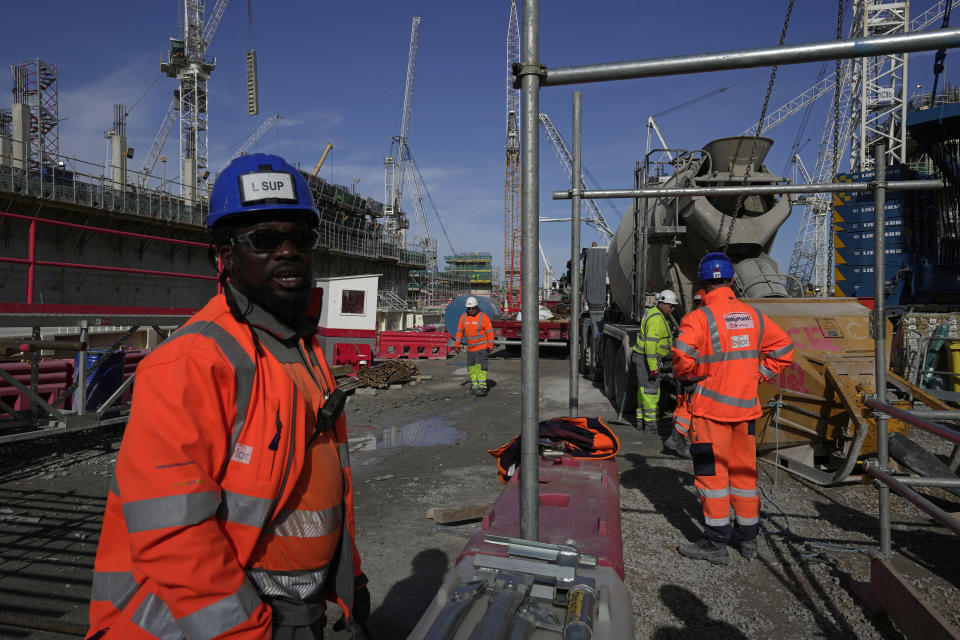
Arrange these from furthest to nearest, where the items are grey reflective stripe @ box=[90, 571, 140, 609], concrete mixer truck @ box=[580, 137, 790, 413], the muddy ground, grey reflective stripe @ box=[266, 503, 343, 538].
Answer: concrete mixer truck @ box=[580, 137, 790, 413]
the muddy ground
grey reflective stripe @ box=[266, 503, 343, 538]
grey reflective stripe @ box=[90, 571, 140, 609]

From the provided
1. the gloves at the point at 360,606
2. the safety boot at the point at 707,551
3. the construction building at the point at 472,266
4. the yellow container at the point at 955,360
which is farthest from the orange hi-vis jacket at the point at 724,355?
the construction building at the point at 472,266

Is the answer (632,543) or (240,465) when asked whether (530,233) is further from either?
(632,543)

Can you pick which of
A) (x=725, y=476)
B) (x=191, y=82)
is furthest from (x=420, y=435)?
(x=191, y=82)

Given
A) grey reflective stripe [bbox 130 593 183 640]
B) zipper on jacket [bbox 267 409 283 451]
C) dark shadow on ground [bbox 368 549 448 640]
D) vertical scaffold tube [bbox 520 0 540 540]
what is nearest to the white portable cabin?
dark shadow on ground [bbox 368 549 448 640]

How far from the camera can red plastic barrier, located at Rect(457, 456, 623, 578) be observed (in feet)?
6.37

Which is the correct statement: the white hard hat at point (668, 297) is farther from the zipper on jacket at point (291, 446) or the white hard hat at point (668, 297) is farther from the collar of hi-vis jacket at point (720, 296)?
the zipper on jacket at point (291, 446)

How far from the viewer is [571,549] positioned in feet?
5.70

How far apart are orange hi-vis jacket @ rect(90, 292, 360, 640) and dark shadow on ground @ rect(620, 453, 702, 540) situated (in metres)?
3.59

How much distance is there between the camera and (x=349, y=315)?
14195mm

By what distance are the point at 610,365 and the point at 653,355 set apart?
8.14 feet

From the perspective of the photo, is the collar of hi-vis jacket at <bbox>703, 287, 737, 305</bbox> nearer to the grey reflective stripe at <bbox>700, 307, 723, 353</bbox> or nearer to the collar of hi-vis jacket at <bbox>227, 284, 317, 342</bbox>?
the grey reflective stripe at <bbox>700, 307, 723, 353</bbox>

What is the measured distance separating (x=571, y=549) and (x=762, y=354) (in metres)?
3.02

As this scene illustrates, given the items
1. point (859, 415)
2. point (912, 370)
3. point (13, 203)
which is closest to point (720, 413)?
point (859, 415)

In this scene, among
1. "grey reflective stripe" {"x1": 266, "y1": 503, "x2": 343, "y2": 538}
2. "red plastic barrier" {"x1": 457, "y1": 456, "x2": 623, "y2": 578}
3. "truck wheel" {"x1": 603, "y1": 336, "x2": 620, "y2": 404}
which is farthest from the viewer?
"truck wheel" {"x1": 603, "y1": 336, "x2": 620, "y2": 404}
